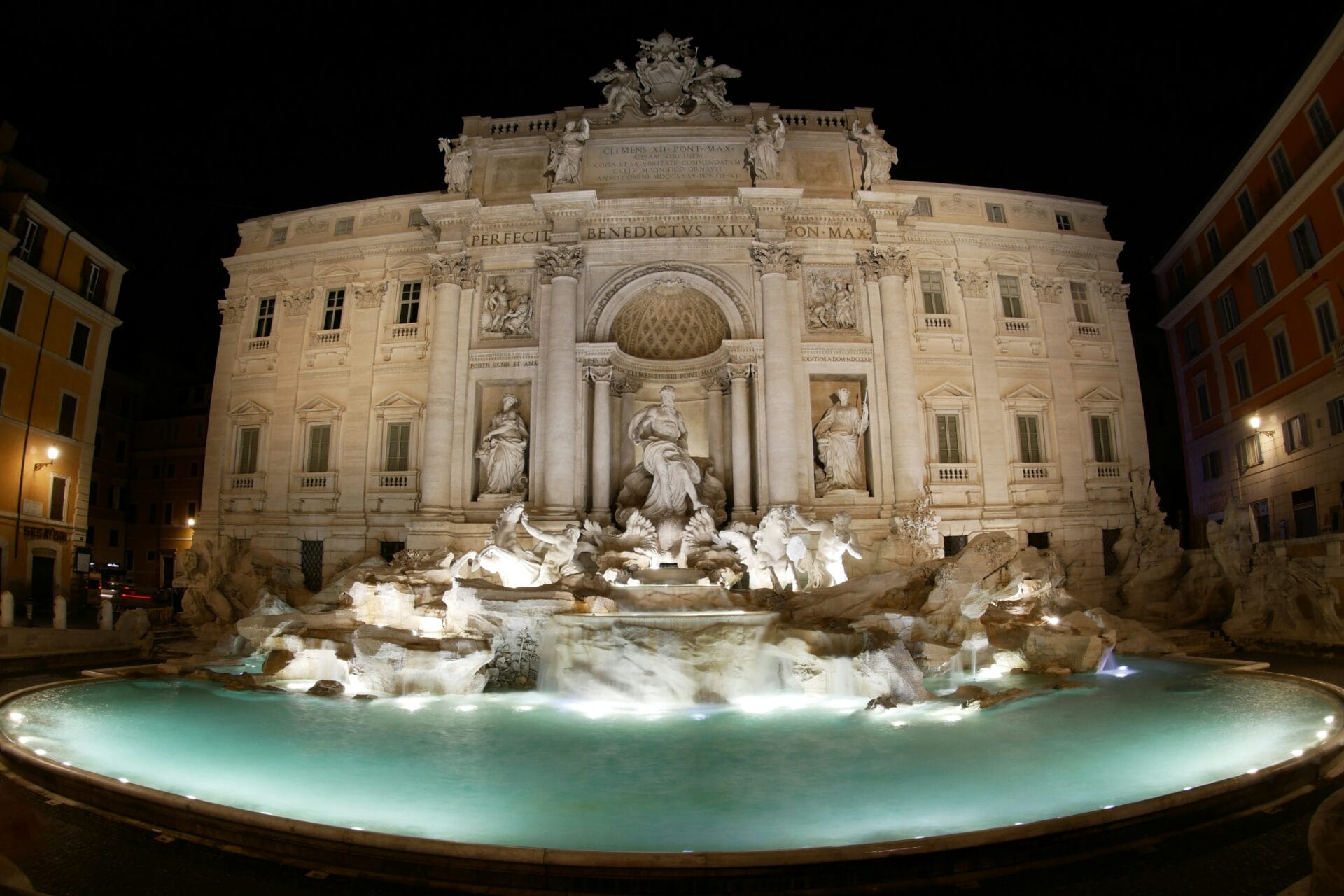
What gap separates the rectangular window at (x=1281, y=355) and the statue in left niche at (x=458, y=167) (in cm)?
2465

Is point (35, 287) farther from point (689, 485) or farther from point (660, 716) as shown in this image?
point (660, 716)

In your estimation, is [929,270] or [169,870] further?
[929,270]

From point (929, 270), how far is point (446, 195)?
1488 cm

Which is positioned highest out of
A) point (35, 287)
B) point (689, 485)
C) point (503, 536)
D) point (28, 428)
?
point (35, 287)

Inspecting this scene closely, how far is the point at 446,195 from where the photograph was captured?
2317 centimetres

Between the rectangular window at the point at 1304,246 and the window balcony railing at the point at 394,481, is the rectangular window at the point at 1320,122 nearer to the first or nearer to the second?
the rectangular window at the point at 1304,246

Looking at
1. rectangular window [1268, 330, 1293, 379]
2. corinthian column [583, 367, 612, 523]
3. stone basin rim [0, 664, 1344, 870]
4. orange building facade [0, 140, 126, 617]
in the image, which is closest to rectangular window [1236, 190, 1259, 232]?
rectangular window [1268, 330, 1293, 379]

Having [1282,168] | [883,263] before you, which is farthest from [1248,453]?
[883,263]

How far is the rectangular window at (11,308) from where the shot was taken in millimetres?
21859

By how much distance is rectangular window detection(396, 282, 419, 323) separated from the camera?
24.1m

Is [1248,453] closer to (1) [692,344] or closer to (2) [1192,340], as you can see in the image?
(2) [1192,340]

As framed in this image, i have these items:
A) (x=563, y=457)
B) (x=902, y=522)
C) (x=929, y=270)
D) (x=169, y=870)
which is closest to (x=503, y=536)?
(x=563, y=457)

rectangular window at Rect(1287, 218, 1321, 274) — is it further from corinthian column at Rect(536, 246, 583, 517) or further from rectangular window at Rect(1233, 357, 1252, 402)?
corinthian column at Rect(536, 246, 583, 517)

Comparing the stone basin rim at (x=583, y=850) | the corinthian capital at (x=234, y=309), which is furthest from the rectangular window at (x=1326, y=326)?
the corinthian capital at (x=234, y=309)
